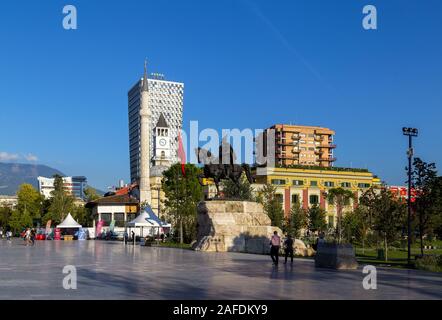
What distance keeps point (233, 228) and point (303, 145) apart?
111111 mm

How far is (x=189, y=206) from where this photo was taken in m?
53.8

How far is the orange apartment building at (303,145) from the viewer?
137 metres

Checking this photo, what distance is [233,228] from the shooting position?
3091cm

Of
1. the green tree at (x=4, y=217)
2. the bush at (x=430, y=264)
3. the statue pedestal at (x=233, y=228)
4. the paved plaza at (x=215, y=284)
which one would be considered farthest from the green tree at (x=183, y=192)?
the green tree at (x=4, y=217)

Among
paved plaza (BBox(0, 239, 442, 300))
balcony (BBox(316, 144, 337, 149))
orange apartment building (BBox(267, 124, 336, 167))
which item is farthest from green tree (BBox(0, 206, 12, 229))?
paved plaza (BBox(0, 239, 442, 300))

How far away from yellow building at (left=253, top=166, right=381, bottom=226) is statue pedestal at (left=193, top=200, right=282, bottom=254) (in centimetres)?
5854

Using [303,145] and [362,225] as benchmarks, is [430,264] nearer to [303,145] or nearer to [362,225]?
[362,225]

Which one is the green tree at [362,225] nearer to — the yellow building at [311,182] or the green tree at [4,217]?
the yellow building at [311,182]

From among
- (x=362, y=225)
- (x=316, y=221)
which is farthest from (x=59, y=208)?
(x=362, y=225)

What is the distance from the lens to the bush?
19.5 metres

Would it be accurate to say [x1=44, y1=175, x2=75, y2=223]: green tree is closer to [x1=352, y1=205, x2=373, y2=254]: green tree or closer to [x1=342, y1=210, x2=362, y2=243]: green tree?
[x1=342, y1=210, x2=362, y2=243]: green tree

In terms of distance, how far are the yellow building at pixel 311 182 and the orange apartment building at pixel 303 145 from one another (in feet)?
121
